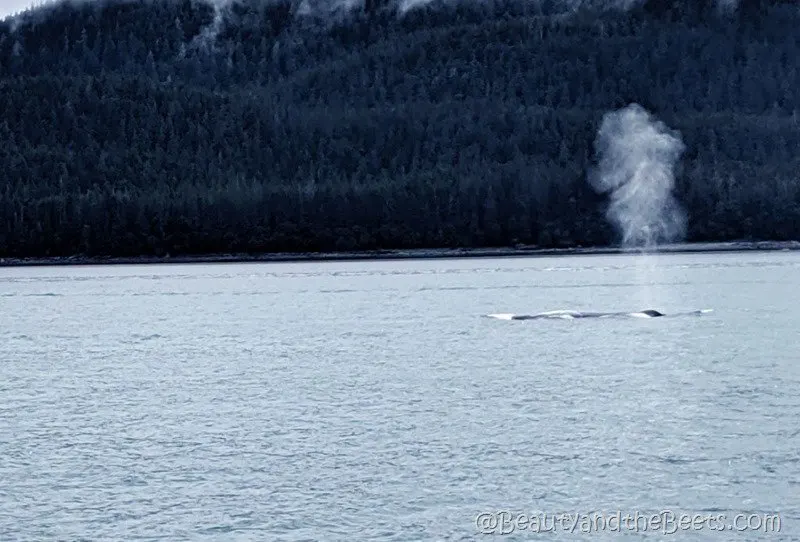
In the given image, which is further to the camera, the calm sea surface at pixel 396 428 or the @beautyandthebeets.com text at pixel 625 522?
the calm sea surface at pixel 396 428

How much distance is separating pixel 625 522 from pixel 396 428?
1768 centimetres

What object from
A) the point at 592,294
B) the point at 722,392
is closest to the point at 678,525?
the point at 722,392

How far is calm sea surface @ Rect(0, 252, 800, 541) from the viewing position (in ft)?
124

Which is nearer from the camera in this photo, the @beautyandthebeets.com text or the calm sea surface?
the @beautyandthebeets.com text

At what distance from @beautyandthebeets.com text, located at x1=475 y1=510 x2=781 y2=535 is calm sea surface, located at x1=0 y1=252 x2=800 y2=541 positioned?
8.3 inches

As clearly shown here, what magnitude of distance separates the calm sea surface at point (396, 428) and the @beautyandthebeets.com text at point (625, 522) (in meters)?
0.21

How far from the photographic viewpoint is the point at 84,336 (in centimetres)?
10838

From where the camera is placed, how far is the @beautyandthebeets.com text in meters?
35.0

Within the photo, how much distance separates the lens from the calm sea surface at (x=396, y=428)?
124 feet

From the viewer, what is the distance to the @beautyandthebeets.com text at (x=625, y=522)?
35.0 metres

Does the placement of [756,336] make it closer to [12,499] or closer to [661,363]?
[661,363]

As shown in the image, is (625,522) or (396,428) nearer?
(625,522)

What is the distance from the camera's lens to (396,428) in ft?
172

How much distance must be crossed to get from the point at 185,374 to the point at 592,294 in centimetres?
8563
